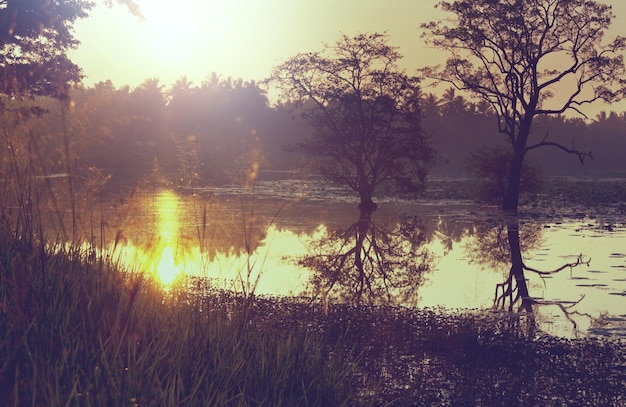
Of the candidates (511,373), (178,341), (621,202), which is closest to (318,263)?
(511,373)

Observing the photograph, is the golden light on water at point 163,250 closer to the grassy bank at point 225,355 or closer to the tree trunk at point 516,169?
the grassy bank at point 225,355

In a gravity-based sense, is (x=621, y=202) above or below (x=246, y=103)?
below

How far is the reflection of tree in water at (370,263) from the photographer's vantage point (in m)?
13.0

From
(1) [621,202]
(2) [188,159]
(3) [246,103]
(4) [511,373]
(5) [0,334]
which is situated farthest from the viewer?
(3) [246,103]

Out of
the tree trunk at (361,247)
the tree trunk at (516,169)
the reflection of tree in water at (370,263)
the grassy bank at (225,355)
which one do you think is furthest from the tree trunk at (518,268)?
the tree trunk at (516,169)

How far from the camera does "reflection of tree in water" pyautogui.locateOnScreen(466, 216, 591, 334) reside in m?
12.2

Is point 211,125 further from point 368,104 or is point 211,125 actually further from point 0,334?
point 0,334

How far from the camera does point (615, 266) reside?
16.6 meters

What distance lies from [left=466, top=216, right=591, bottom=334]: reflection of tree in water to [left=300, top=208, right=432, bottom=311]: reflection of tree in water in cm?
164

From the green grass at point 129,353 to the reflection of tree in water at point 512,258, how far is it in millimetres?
6074

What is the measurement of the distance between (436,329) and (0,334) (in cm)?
678

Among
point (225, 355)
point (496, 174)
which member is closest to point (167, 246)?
point (225, 355)

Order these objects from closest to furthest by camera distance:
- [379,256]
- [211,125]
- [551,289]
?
[551,289], [379,256], [211,125]

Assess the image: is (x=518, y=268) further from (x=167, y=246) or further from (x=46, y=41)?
(x=46, y=41)
